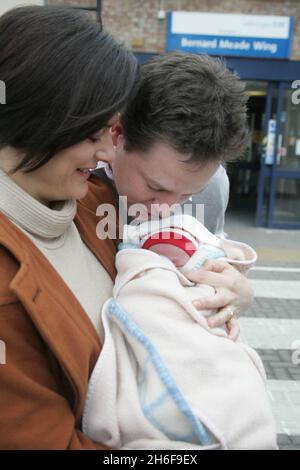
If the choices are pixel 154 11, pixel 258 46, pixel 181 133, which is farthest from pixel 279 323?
pixel 154 11

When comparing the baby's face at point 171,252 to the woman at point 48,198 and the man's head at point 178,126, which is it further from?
the woman at point 48,198

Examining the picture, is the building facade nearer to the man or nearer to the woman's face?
the man

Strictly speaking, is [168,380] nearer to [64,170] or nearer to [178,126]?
[64,170]

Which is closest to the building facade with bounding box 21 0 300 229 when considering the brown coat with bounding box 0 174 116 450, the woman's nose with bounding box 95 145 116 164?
the woman's nose with bounding box 95 145 116 164

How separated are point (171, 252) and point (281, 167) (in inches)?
337

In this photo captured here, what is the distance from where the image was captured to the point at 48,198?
1.28m

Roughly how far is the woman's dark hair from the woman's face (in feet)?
0.08

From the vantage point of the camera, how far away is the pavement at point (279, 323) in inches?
148

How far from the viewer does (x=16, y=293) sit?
1007 mm

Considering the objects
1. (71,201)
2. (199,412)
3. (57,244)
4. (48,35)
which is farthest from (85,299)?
(48,35)

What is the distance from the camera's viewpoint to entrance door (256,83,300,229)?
940 centimetres

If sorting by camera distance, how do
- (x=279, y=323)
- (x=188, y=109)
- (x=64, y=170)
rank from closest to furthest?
(x=64, y=170) < (x=188, y=109) < (x=279, y=323)

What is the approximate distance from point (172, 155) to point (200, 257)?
0.33 metres
